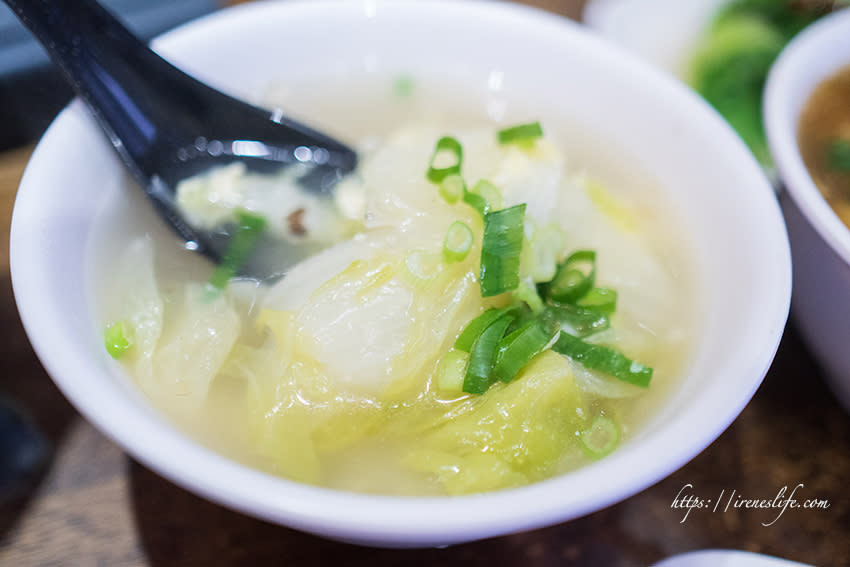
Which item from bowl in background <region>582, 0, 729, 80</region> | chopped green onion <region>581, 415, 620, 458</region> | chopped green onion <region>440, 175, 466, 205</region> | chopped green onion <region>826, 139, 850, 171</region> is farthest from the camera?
bowl in background <region>582, 0, 729, 80</region>

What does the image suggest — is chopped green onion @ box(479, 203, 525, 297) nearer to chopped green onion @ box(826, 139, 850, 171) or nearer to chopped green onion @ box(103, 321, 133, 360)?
chopped green onion @ box(103, 321, 133, 360)

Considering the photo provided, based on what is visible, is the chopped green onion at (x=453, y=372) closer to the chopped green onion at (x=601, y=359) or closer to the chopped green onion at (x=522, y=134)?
the chopped green onion at (x=601, y=359)

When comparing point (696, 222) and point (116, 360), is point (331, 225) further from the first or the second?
point (696, 222)

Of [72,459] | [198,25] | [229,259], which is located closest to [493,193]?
[229,259]

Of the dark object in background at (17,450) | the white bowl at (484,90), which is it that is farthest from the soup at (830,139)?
the dark object in background at (17,450)

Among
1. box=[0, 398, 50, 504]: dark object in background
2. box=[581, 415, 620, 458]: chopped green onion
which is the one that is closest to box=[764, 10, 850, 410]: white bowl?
box=[581, 415, 620, 458]: chopped green onion

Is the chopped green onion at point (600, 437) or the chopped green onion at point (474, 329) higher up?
the chopped green onion at point (474, 329)
